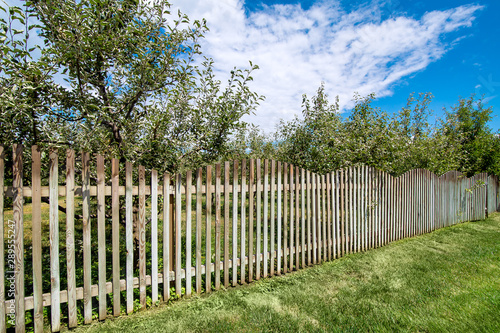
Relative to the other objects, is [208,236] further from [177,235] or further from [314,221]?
[314,221]

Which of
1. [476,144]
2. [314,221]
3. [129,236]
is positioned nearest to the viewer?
[129,236]

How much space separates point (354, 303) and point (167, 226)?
2624 millimetres

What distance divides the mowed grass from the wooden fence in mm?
288

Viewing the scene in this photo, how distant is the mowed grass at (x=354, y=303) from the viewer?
2.73 m

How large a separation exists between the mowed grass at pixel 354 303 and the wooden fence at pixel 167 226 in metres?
0.29

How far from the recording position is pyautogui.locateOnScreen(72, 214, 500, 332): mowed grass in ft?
8.95

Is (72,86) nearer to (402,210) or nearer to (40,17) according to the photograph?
(40,17)

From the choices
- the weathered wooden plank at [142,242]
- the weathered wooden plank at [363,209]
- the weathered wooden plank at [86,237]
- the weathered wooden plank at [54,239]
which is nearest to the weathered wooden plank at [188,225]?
the weathered wooden plank at [142,242]

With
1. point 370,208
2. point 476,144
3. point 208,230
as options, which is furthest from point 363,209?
point 476,144

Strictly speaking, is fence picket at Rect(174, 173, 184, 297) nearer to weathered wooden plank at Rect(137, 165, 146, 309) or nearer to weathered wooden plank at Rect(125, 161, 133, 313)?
weathered wooden plank at Rect(137, 165, 146, 309)

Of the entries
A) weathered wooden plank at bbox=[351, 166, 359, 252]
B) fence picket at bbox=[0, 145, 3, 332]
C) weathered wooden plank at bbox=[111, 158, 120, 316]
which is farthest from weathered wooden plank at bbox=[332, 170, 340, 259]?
fence picket at bbox=[0, 145, 3, 332]

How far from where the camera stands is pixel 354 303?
322 cm

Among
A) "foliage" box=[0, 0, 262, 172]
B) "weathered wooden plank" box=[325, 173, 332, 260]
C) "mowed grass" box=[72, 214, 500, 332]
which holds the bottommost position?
"mowed grass" box=[72, 214, 500, 332]

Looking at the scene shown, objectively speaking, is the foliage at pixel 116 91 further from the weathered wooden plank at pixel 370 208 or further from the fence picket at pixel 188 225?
the weathered wooden plank at pixel 370 208
